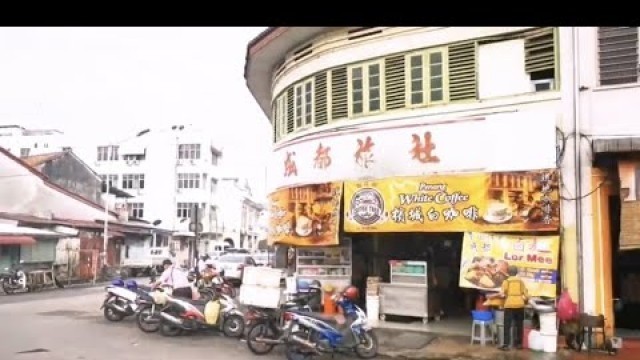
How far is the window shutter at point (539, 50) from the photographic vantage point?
39.1 feet

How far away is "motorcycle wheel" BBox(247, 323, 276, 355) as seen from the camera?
10844 mm

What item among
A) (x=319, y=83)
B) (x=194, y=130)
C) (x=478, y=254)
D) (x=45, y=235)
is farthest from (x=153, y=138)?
(x=478, y=254)

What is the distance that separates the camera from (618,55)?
11234mm

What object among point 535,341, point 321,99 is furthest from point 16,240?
point 535,341

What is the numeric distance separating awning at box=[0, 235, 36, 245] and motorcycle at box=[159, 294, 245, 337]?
14.4 m

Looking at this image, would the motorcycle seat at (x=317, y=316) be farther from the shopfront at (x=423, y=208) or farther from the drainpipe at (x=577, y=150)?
the drainpipe at (x=577, y=150)

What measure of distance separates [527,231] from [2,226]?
2194cm

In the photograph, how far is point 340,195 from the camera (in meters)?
13.9

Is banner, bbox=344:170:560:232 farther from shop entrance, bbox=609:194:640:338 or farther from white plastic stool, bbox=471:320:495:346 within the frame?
shop entrance, bbox=609:194:640:338

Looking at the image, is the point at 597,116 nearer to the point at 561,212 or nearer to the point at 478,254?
the point at 561,212

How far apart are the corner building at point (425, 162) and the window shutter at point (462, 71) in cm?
3

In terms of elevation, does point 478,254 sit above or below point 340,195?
below

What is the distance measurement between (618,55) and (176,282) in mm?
10225

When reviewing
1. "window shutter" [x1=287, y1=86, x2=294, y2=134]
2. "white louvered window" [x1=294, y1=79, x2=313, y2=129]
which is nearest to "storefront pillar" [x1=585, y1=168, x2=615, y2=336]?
"white louvered window" [x1=294, y1=79, x2=313, y2=129]
